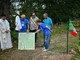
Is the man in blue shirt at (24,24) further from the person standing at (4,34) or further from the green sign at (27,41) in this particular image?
the person standing at (4,34)

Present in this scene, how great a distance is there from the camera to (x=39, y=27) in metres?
14.2

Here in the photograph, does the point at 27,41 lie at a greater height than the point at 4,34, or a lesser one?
lesser

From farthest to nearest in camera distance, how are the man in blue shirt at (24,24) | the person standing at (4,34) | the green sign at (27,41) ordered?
1. the man in blue shirt at (24,24)
2. the green sign at (27,41)
3. the person standing at (4,34)

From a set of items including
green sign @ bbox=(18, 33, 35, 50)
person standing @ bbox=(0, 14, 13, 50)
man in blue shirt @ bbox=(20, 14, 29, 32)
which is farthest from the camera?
man in blue shirt @ bbox=(20, 14, 29, 32)

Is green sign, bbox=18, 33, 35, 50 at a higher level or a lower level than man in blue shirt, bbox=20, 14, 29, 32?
lower

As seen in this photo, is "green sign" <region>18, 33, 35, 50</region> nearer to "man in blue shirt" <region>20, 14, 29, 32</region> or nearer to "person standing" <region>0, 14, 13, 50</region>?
"man in blue shirt" <region>20, 14, 29, 32</region>

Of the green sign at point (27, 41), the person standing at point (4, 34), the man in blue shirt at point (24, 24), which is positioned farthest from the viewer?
the man in blue shirt at point (24, 24)

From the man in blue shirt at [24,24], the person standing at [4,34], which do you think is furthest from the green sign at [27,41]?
the person standing at [4,34]

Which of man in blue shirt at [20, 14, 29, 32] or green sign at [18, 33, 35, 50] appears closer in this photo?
green sign at [18, 33, 35, 50]

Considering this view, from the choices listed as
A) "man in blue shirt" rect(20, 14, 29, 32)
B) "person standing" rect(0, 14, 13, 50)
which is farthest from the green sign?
"person standing" rect(0, 14, 13, 50)

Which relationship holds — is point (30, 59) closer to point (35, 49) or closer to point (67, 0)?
point (35, 49)

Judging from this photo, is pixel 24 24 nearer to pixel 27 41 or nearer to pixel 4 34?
pixel 27 41

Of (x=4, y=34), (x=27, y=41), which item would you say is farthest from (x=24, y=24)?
(x=4, y=34)

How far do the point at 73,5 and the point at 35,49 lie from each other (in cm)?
1540
